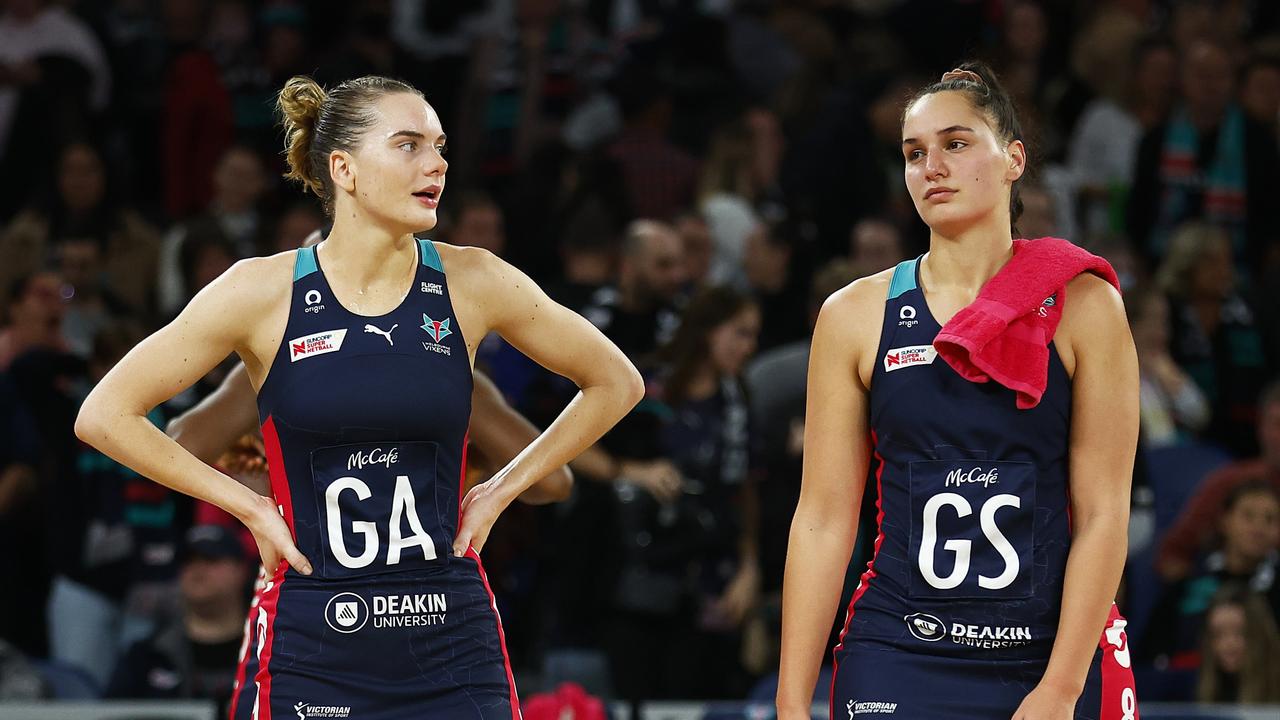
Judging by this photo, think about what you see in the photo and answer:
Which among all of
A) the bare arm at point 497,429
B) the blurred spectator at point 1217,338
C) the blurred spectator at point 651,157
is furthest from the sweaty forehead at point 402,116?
the blurred spectator at point 1217,338

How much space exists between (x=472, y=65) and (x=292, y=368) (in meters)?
6.92

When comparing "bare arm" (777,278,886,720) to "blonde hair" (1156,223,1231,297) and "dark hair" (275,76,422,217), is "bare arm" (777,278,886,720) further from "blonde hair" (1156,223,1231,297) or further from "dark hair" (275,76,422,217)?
"blonde hair" (1156,223,1231,297)

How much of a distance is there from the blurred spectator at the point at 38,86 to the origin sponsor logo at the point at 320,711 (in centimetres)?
691

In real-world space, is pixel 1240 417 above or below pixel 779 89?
below

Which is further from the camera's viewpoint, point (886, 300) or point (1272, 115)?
point (1272, 115)

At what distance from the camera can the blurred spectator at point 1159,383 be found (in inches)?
333

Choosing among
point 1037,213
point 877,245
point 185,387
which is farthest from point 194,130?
point 185,387

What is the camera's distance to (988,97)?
13.4ft

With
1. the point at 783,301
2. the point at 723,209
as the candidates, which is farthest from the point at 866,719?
the point at 723,209

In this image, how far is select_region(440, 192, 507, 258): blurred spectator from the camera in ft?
28.7

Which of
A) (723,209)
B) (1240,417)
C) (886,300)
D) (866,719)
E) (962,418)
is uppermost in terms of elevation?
(723,209)

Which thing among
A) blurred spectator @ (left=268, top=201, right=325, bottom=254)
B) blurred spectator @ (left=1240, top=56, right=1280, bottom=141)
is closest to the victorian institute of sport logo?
blurred spectator @ (left=268, top=201, right=325, bottom=254)

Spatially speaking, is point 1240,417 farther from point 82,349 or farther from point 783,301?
point 82,349

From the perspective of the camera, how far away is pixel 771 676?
714 centimetres
